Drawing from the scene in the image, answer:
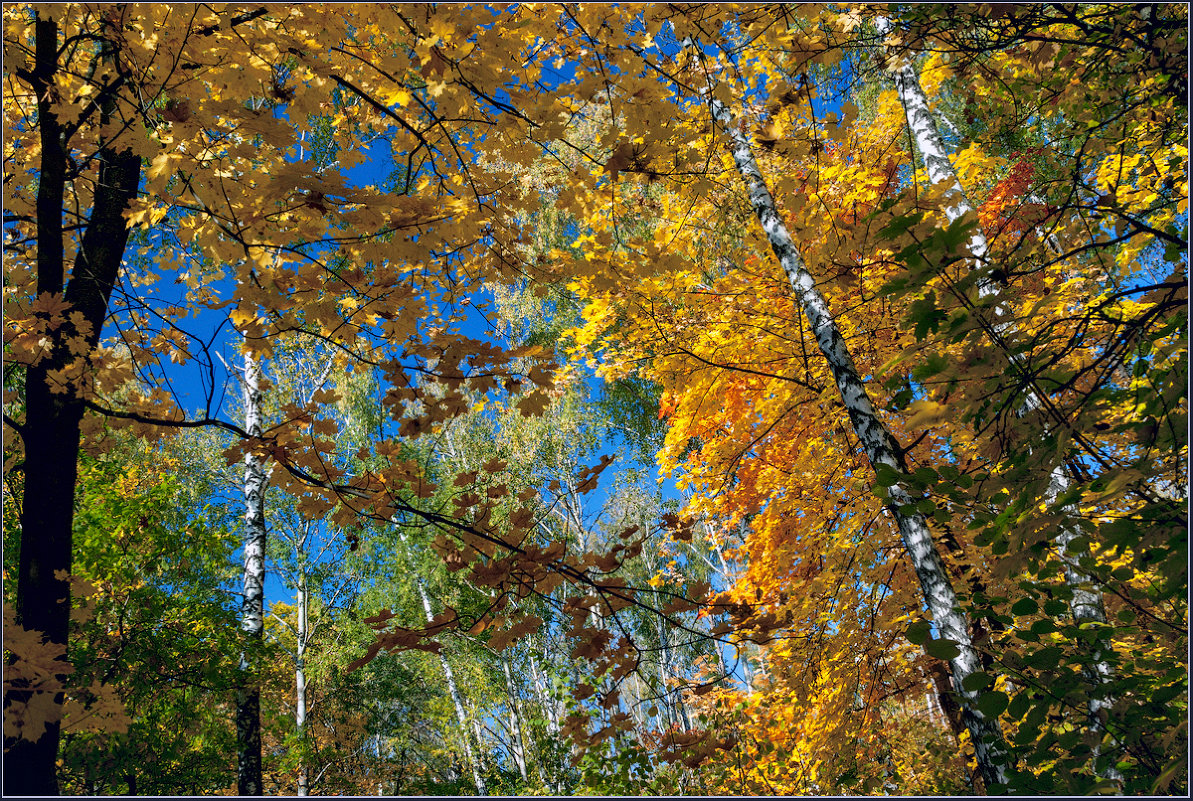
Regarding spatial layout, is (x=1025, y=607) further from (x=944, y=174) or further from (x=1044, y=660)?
(x=944, y=174)

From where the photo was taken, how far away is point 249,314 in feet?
7.14

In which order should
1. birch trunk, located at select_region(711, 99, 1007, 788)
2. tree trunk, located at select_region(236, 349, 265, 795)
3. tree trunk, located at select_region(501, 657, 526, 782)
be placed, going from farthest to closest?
tree trunk, located at select_region(501, 657, 526, 782) → tree trunk, located at select_region(236, 349, 265, 795) → birch trunk, located at select_region(711, 99, 1007, 788)

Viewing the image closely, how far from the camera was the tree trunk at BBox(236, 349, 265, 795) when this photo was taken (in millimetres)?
5352

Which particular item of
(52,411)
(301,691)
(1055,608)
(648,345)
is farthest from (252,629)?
(1055,608)

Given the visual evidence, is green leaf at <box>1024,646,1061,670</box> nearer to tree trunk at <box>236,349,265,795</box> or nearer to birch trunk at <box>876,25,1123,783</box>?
birch trunk at <box>876,25,1123,783</box>

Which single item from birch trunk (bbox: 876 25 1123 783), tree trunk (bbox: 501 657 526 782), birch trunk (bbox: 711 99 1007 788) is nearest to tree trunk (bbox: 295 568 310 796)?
tree trunk (bbox: 501 657 526 782)

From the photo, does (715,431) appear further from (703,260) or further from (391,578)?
(391,578)

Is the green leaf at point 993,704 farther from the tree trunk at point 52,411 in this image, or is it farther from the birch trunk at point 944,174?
the tree trunk at point 52,411

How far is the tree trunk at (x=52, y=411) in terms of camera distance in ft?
6.41

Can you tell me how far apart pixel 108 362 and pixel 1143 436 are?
11.2 feet

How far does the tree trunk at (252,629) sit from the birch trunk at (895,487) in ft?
13.2

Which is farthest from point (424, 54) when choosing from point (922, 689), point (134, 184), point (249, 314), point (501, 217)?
point (922, 689)

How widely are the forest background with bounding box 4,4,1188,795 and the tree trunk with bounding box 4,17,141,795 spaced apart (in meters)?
0.01

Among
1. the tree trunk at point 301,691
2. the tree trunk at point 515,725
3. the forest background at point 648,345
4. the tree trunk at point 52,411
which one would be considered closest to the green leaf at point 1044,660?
the forest background at point 648,345
